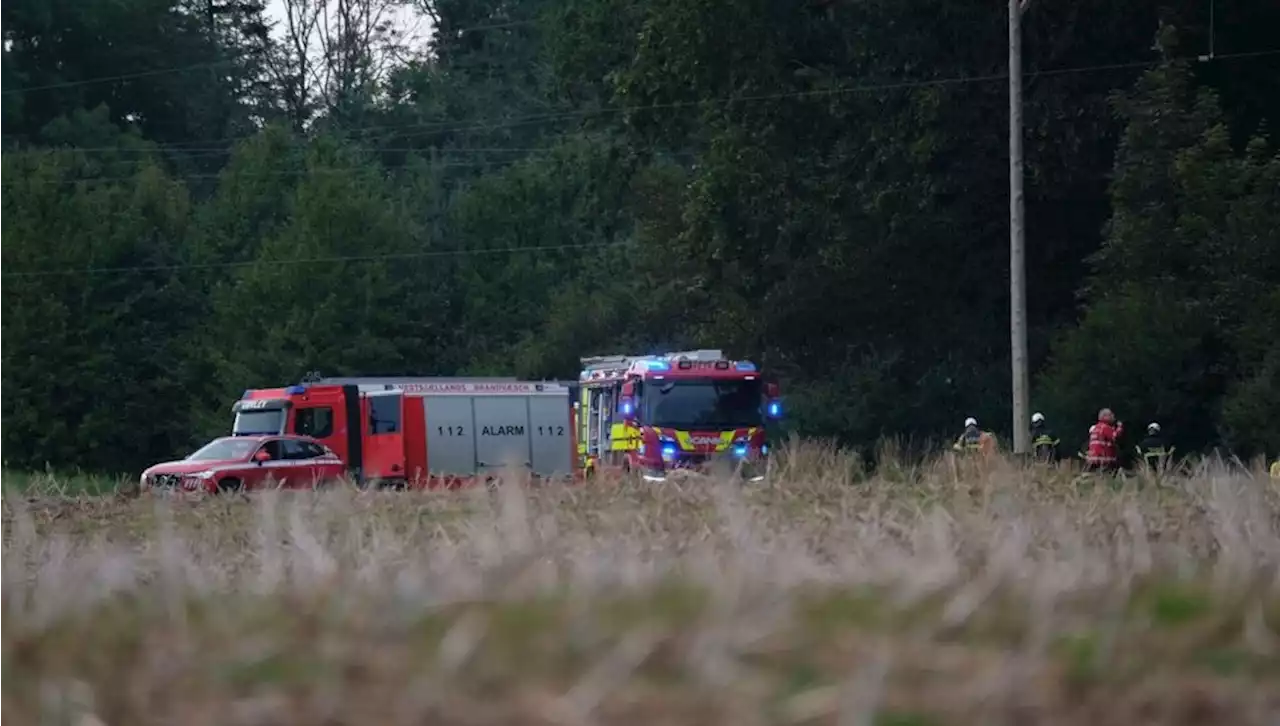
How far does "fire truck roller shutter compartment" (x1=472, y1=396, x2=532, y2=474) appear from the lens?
37719 millimetres

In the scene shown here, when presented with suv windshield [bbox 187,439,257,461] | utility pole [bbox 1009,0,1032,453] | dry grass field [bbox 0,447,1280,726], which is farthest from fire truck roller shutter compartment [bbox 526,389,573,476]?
dry grass field [bbox 0,447,1280,726]

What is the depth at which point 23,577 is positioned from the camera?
7.68 metres

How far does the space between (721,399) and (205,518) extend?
20636 mm

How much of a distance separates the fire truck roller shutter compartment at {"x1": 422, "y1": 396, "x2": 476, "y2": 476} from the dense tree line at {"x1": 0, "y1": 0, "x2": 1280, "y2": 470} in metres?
5.64

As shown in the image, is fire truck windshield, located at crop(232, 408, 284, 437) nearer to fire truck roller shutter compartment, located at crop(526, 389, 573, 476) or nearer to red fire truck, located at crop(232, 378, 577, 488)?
red fire truck, located at crop(232, 378, 577, 488)

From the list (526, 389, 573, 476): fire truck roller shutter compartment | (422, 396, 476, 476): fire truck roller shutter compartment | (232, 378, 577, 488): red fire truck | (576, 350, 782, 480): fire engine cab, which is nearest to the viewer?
(576, 350, 782, 480): fire engine cab

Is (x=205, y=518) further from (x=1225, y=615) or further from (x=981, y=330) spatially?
(x=981, y=330)

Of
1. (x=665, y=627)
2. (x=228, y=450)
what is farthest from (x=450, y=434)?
(x=665, y=627)

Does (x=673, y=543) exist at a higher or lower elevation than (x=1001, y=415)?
higher

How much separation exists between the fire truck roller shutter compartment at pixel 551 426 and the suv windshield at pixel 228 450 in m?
8.25

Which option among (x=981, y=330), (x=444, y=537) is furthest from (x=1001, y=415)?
(x=444, y=537)

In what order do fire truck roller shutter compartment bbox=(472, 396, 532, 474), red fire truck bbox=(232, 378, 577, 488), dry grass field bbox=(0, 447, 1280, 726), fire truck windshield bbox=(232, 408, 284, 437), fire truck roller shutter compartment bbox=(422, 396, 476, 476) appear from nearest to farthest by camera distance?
dry grass field bbox=(0, 447, 1280, 726), fire truck windshield bbox=(232, 408, 284, 437), red fire truck bbox=(232, 378, 577, 488), fire truck roller shutter compartment bbox=(422, 396, 476, 476), fire truck roller shutter compartment bbox=(472, 396, 532, 474)

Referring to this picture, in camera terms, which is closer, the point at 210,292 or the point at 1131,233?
the point at 1131,233

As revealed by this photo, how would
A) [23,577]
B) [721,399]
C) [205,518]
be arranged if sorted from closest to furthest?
[23,577] → [205,518] → [721,399]
